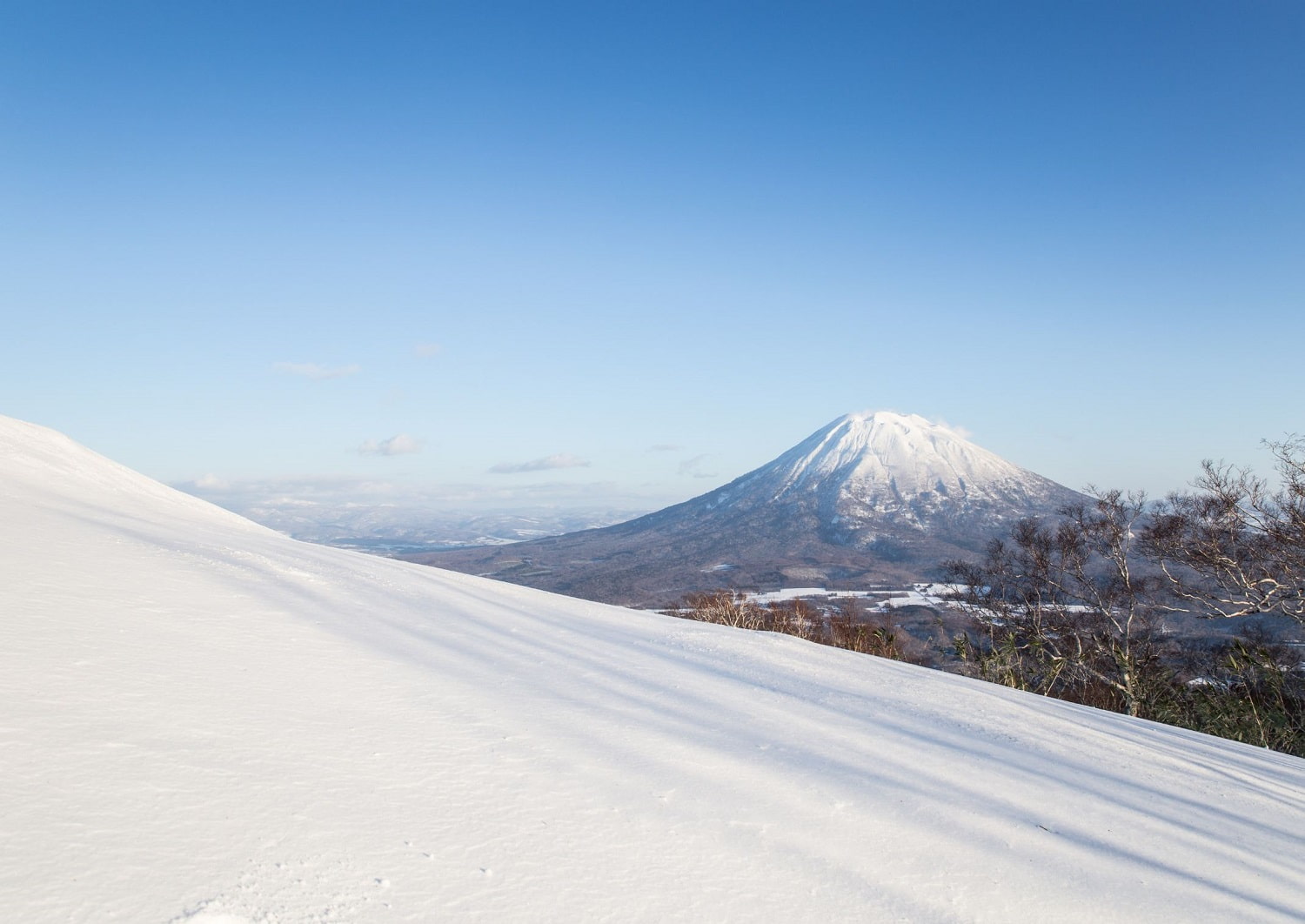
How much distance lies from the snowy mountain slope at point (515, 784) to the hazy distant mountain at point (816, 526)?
196ft

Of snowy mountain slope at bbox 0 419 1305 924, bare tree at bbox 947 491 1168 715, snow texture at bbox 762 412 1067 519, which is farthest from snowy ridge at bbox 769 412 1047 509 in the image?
snowy mountain slope at bbox 0 419 1305 924

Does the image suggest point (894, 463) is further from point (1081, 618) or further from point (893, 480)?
point (1081, 618)

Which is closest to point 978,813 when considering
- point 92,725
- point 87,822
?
point 87,822

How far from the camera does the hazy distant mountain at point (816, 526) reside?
270 feet

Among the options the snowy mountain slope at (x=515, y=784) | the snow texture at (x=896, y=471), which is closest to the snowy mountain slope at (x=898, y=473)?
the snow texture at (x=896, y=471)

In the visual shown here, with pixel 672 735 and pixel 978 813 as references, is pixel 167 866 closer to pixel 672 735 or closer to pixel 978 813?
pixel 672 735

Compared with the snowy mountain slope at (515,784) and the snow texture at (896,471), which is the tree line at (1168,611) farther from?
the snow texture at (896,471)

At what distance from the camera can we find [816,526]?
4119 inches

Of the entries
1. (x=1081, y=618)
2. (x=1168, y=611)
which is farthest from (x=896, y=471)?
(x=1168, y=611)

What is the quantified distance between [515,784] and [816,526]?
105 metres

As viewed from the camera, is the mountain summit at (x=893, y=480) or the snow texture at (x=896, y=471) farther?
the snow texture at (x=896, y=471)

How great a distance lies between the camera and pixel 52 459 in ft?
24.1

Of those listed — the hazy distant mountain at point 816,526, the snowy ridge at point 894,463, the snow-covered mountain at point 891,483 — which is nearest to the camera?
the hazy distant mountain at point 816,526

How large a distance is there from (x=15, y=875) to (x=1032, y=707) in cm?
469
